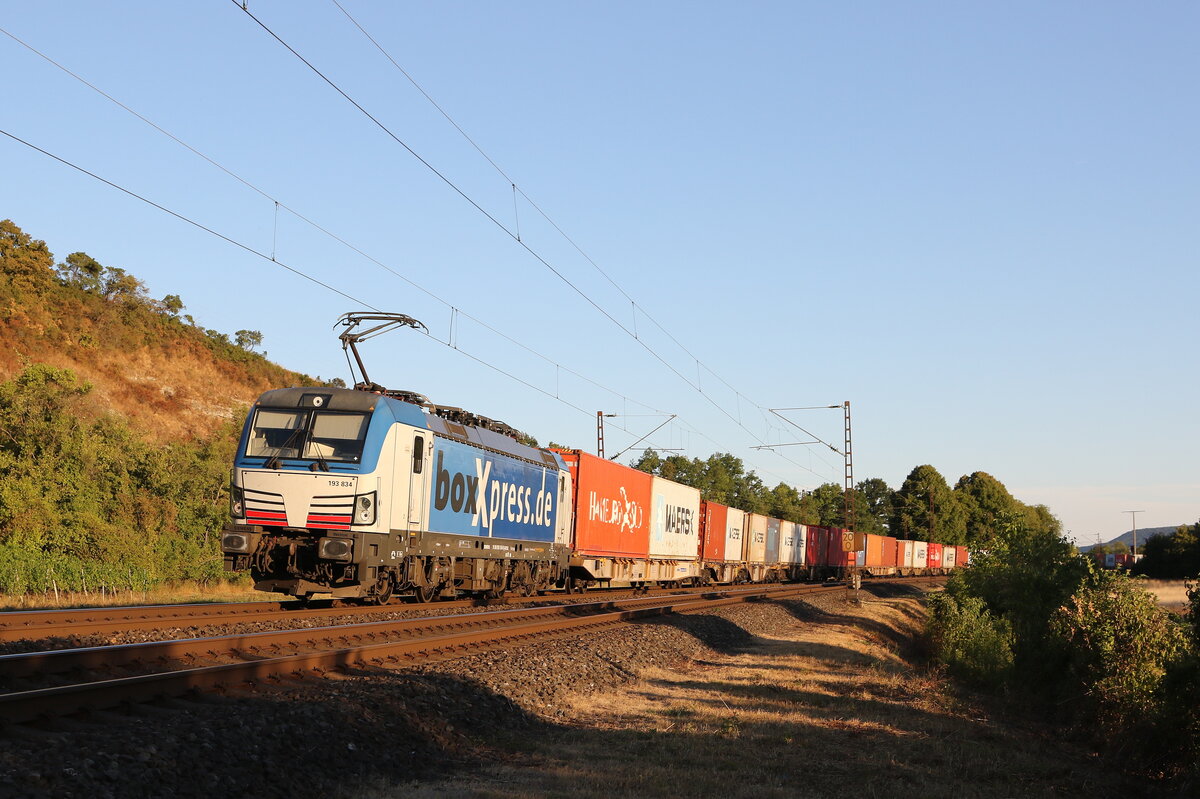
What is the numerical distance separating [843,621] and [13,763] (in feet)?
95.4

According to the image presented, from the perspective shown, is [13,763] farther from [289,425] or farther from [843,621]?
[843,621]

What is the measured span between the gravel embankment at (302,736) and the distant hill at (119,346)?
48.4 m

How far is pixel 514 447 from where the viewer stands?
25.7 m

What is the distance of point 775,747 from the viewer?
1100cm

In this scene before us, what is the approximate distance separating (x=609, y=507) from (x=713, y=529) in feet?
45.9

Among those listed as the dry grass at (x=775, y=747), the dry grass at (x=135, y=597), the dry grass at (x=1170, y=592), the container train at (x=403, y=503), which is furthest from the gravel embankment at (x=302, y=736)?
the dry grass at (x=1170, y=592)

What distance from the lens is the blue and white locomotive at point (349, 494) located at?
57.3ft

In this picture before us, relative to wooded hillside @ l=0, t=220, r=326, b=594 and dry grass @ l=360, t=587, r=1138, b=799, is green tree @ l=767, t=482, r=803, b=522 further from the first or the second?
dry grass @ l=360, t=587, r=1138, b=799

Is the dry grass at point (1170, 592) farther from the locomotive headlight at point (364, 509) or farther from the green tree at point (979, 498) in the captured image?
the locomotive headlight at point (364, 509)

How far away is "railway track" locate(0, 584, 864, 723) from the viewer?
859 cm

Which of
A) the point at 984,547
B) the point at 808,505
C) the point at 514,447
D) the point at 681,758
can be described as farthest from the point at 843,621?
the point at 808,505

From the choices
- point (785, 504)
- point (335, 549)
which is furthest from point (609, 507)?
point (785, 504)

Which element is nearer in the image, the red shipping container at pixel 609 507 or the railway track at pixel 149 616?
the railway track at pixel 149 616

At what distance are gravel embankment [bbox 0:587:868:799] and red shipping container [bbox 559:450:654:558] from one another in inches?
657
